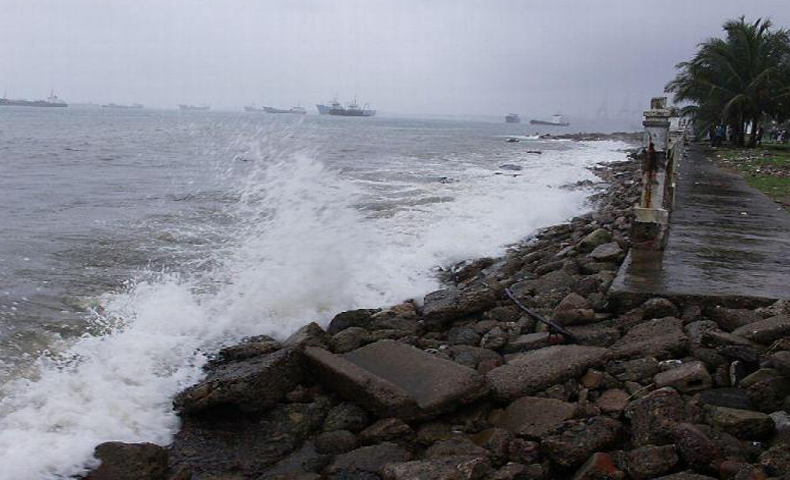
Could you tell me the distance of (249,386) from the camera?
4.30m

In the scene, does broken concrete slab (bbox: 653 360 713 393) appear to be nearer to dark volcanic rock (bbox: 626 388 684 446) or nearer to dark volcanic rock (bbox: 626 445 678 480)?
dark volcanic rock (bbox: 626 388 684 446)

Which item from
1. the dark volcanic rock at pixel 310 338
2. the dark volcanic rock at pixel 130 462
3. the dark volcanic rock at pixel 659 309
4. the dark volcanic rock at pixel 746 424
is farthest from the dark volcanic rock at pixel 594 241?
the dark volcanic rock at pixel 130 462

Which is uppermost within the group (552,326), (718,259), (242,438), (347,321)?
(718,259)

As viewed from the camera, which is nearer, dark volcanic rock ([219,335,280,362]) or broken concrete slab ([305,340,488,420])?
broken concrete slab ([305,340,488,420])

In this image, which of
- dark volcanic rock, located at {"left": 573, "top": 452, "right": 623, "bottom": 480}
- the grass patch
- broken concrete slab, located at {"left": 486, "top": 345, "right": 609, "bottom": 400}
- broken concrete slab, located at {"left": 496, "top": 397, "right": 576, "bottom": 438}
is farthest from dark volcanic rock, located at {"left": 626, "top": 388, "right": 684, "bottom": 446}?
the grass patch

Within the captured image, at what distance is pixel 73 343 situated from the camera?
532 cm

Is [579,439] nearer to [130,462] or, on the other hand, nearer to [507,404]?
[507,404]

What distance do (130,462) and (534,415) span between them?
2.32 meters

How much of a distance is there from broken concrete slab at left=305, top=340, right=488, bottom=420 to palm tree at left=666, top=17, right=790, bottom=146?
28584mm

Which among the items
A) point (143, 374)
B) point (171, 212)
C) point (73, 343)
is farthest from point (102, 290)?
point (171, 212)

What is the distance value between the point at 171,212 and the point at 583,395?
402 inches

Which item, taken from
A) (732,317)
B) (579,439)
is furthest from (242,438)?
(732,317)

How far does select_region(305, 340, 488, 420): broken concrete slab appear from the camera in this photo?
3.91m

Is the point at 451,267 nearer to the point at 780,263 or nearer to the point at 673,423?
the point at 780,263
